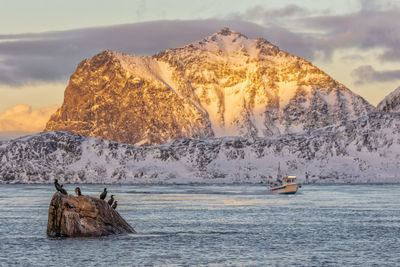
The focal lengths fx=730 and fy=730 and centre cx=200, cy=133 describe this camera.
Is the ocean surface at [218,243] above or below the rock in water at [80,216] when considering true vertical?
below

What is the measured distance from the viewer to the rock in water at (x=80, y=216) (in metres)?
75.7

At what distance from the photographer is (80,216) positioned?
3022 inches

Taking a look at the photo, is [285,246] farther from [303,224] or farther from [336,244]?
[303,224]

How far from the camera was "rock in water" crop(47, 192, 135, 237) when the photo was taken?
75688 mm

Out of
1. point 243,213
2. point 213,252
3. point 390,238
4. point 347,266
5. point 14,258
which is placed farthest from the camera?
point 243,213

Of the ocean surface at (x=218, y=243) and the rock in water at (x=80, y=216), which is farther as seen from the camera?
the rock in water at (x=80, y=216)

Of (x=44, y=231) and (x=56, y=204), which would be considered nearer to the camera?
(x=56, y=204)

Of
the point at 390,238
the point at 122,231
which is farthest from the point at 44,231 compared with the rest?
the point at 390,238

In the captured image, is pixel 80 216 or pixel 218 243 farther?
pixel 218 243

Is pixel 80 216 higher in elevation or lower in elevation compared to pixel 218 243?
higher

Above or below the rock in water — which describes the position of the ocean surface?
below

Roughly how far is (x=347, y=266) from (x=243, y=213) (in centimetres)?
7007

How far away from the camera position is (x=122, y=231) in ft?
274

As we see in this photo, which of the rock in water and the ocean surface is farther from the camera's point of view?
the rock in water
